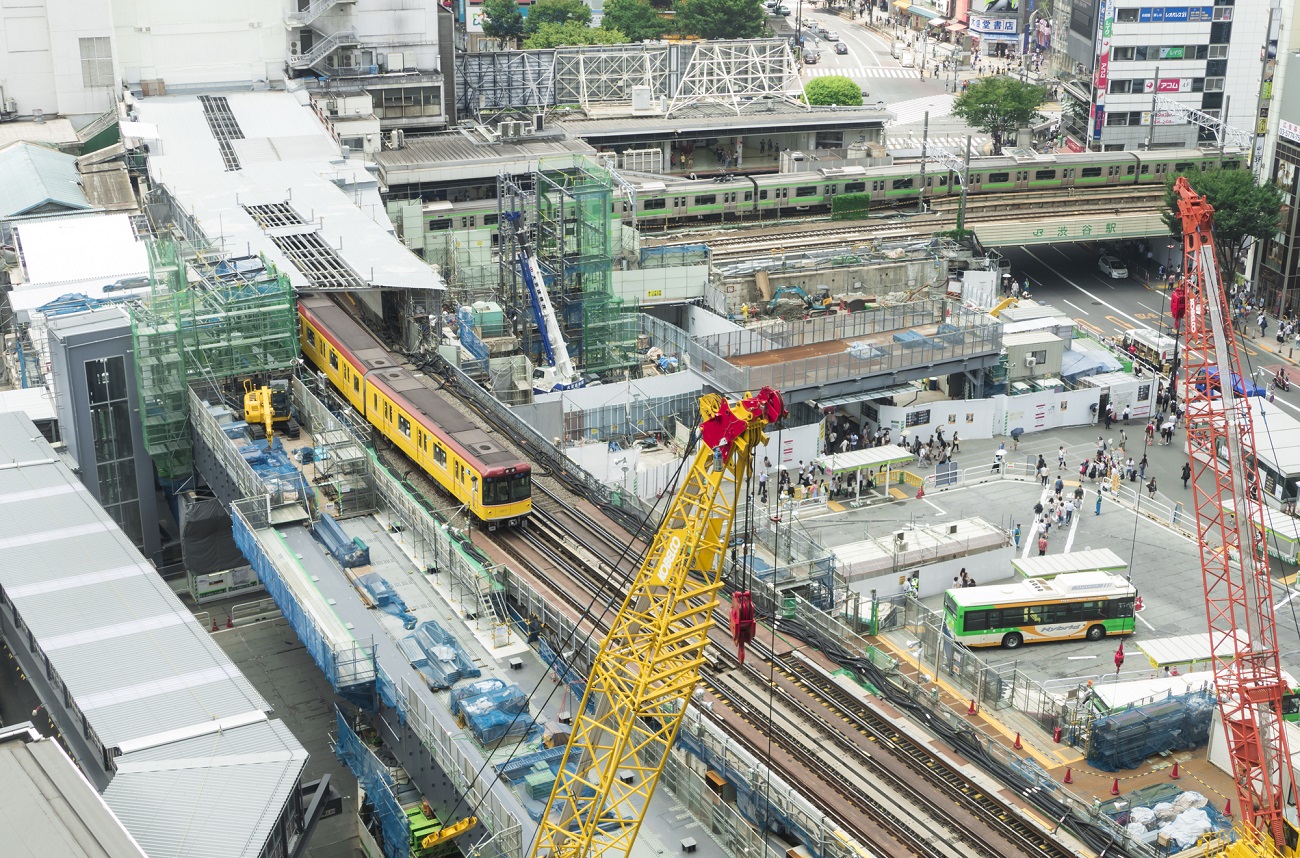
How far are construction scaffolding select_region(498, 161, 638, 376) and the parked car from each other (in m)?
37.4

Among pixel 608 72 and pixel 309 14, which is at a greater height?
pixel 309 14

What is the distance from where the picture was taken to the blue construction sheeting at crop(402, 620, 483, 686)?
1800 inches

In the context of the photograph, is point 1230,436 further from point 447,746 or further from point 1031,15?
point 1031,15

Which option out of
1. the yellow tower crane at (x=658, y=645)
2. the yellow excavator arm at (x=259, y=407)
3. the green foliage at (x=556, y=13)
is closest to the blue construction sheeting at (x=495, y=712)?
the yellow tower crane at (x=658, y=645)

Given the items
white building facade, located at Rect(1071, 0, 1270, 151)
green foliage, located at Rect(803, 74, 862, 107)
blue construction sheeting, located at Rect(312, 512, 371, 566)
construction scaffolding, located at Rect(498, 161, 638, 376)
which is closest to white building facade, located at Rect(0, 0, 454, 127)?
construction scaffolding, located at Rect(498, 161, 638, 376)

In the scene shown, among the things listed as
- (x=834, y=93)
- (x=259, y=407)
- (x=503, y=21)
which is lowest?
(x=259, y=407)

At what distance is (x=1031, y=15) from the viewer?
165750 millimetres

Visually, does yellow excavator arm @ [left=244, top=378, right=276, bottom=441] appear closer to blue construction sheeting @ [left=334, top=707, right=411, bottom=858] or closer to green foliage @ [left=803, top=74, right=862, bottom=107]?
blue construction sheeting @ [left=334, top=707, right=411, bottom=858]

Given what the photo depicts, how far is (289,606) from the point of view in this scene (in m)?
49.9

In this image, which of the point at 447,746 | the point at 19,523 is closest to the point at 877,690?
the point at 447,746

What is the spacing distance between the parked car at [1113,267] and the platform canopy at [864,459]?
119 feet

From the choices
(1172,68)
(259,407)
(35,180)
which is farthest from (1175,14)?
(259,407)

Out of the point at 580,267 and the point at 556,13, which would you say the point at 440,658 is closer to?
the point at 580,267

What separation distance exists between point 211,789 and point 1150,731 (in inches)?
1142
